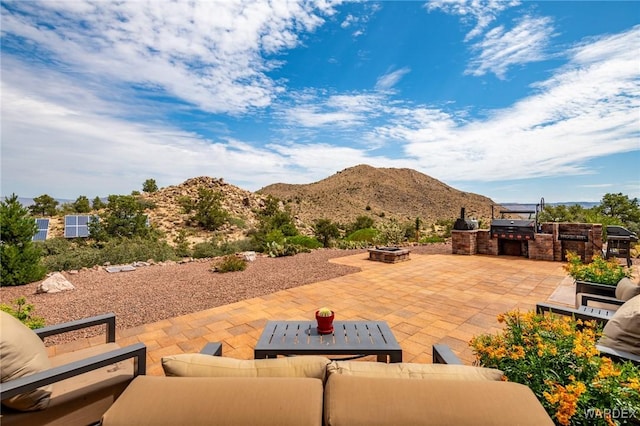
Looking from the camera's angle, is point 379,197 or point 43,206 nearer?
point 43,206

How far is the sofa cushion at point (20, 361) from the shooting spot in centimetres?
142

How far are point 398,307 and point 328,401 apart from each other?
3.49 metres

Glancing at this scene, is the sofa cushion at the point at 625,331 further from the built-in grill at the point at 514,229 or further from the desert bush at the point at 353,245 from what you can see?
the desert bush at the point at 353,245

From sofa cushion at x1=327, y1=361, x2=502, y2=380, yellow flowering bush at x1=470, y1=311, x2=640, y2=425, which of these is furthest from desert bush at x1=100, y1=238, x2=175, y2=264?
yellow flowering bush at x1=470, y1=311, x2=640, y2=425

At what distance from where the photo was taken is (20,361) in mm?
1472

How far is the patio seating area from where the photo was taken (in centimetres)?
318

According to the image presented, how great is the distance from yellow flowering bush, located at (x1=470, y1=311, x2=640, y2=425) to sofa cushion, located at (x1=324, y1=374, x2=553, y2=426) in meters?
0.42

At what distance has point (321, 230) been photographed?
42.3 feet

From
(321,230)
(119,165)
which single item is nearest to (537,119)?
(321,230)

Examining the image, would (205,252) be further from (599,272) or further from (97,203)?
(97,203)

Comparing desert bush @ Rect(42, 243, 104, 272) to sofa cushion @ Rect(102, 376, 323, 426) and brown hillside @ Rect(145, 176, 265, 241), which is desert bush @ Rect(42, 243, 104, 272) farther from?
brown hillside @ Rect(145, 176, 265, 241)

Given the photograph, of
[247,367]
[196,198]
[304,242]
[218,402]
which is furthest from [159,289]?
[196,198]

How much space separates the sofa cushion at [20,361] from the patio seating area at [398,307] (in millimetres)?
1205

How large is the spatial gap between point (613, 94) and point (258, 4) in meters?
8.79
